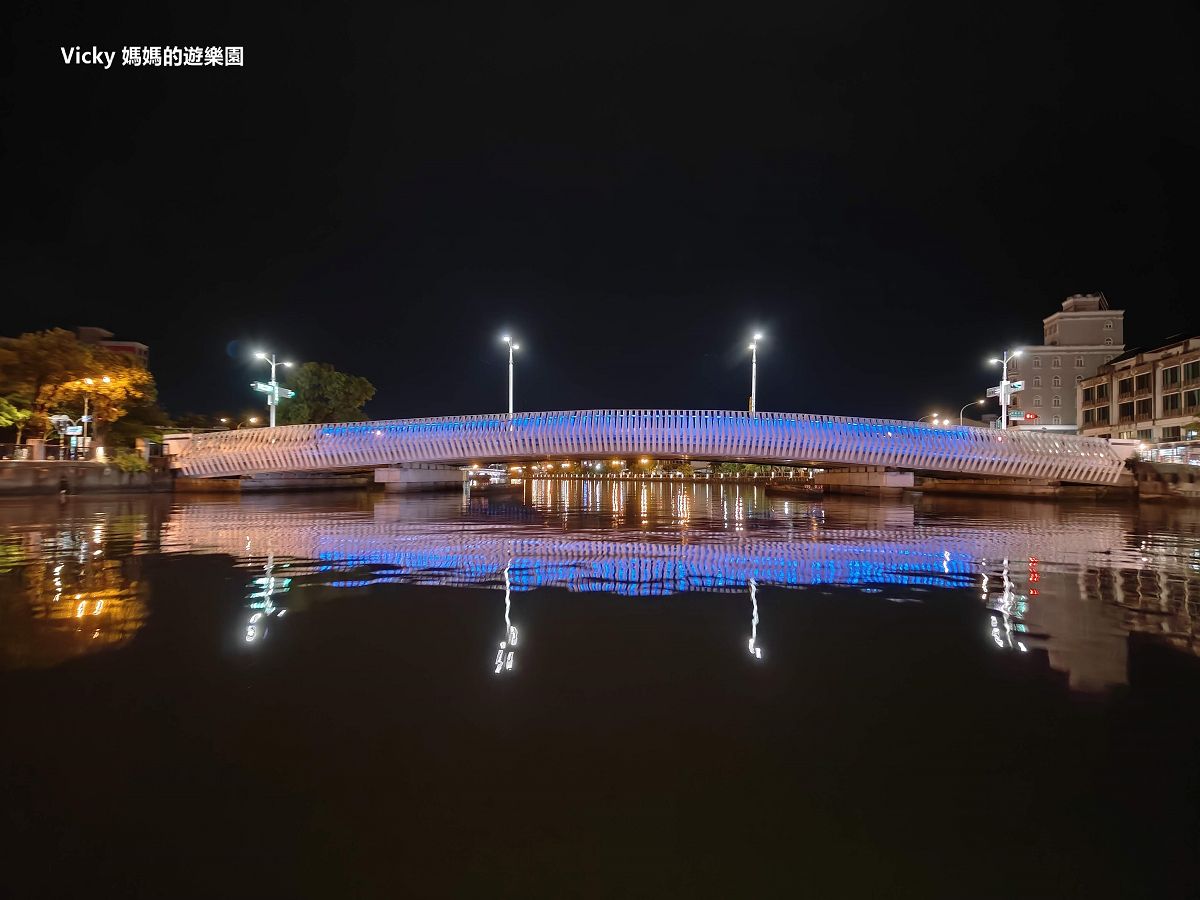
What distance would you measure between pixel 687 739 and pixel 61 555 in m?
14.4

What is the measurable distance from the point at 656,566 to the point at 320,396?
203ft

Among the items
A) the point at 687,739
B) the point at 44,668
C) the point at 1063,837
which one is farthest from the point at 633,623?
the point at 44,668

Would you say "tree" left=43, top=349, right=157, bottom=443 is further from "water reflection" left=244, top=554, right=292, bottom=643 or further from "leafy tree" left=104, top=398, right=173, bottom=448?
"water reflection" left=244, top=554, right=292, bottom=643

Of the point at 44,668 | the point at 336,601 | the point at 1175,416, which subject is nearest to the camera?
the point at 44,668

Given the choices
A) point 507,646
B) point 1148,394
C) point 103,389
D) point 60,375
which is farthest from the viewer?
point 1148,394

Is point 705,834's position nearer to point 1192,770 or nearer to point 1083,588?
point 1192,770

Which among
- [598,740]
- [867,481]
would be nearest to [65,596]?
[598,740]

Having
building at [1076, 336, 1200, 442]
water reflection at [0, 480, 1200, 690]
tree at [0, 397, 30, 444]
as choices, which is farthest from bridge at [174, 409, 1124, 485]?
building at [1076, 336, 1200, 442]

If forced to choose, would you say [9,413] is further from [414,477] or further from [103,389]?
[414,477]

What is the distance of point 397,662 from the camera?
20.5 ft

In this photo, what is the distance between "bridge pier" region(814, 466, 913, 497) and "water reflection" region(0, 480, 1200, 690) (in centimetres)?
2126

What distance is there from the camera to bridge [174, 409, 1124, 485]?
3969 cm

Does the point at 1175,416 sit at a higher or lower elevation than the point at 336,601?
higher

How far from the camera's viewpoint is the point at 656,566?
41.7 ft
